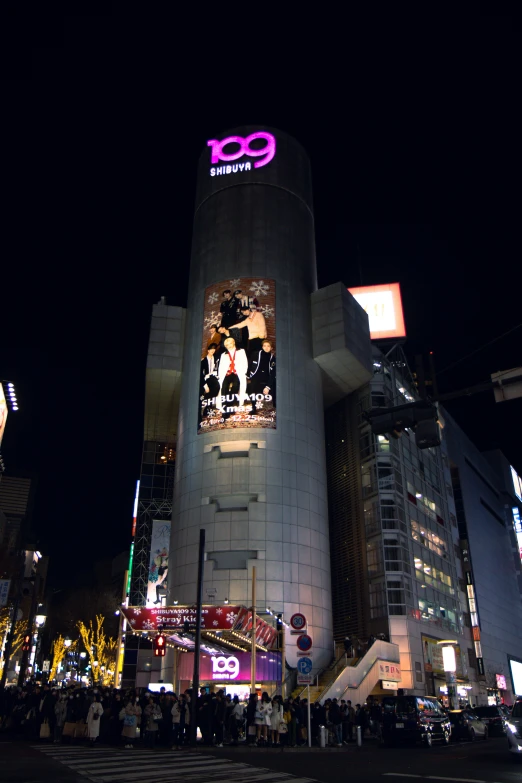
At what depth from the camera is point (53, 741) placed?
74.9ft

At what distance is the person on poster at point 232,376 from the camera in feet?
153

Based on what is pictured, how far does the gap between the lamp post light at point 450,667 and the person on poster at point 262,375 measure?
90.8 feet

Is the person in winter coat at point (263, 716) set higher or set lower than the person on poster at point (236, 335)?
lower

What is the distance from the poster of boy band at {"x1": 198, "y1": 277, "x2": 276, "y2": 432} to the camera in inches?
1818

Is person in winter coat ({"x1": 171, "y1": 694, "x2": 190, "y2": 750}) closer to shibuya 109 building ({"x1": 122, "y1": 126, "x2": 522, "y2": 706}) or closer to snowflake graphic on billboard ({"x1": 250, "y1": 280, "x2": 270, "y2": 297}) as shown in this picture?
shibuya 109 building ({"x1": 122, "y1": 126, "x2": 522, "y2": 706})

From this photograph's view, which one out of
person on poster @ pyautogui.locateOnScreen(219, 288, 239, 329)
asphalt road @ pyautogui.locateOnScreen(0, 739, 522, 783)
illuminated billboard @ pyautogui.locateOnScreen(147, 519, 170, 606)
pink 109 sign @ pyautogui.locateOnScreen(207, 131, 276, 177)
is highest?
pink 109 sign @ pyautogui.locateOnScreen(207, 131, 276, 177)

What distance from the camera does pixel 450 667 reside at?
5331 centimetres

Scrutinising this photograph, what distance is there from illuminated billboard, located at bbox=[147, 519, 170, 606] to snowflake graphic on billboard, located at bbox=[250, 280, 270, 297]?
23.8 meters

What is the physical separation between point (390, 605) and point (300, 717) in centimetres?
2432

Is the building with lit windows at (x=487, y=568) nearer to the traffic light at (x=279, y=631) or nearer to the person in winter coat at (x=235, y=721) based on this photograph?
the traffic light at (x=279, y=631)

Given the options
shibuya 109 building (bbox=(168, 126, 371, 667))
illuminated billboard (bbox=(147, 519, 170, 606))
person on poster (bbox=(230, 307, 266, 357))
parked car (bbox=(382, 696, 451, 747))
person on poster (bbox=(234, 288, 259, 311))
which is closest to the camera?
parked car (bbox=(382, 696, 451, 747))

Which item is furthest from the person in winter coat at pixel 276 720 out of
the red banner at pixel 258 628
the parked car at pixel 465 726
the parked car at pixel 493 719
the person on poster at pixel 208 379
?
the person on poster at pixel 208 379

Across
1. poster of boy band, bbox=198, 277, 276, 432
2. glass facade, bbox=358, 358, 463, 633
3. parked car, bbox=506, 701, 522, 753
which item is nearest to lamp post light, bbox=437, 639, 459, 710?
glass facade, bbox=358, 358, 463, 633

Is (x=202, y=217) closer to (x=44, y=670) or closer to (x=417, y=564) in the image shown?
(x=417, y=564)
